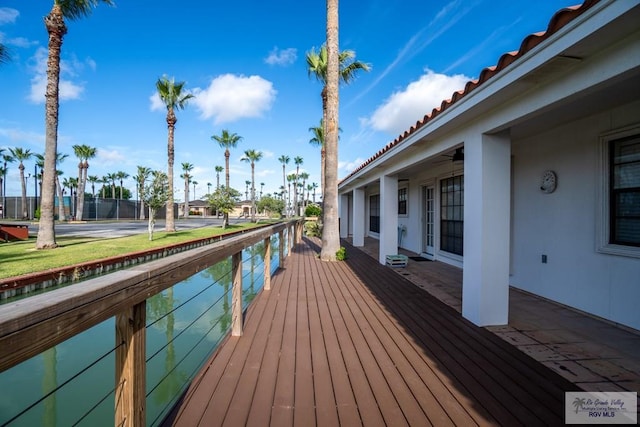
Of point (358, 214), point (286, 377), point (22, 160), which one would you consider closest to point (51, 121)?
point (358, 214)

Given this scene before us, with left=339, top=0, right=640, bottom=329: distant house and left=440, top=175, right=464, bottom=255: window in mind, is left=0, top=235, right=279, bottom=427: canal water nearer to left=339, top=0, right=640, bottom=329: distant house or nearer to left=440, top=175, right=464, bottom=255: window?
left=339, top=0, right=640, bottom=329: distant house

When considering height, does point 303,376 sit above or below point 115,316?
below

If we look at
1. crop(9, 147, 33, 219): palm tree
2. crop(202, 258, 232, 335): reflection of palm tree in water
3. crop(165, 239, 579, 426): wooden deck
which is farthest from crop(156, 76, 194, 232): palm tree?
crop(9, 147, 33, 219): palm tree

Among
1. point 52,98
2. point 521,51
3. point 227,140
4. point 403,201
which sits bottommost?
point 403,201

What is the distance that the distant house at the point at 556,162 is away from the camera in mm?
2129

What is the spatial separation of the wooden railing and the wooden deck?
1.94 ft

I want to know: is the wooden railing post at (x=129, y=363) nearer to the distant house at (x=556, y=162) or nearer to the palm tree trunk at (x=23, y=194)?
the distant house at (x=556, y=162)

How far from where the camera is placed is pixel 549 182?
4.18 m

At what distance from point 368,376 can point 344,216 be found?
1282cm

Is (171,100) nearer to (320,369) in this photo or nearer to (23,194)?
(320,369)

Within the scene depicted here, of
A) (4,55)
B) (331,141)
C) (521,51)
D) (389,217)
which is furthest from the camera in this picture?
A: (4,55)

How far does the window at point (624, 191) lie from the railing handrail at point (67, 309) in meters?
4.47

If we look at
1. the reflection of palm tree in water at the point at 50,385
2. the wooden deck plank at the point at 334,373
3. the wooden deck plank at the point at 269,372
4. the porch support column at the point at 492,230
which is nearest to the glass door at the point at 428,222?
the porch support column at the point at 492,230

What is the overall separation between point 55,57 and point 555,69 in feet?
45.7
